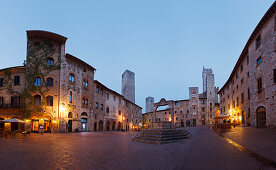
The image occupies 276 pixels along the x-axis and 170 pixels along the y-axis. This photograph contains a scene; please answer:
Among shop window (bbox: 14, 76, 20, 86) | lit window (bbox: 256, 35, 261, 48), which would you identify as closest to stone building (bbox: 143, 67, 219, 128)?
lit window (bbox: 256, 35, 261, 48)

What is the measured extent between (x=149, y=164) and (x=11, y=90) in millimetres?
26022

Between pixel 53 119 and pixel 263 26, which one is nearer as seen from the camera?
pixel 263 26

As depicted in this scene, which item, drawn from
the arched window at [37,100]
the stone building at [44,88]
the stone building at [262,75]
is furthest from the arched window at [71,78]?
the stone building at [262,75]

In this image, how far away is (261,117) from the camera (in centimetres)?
1717

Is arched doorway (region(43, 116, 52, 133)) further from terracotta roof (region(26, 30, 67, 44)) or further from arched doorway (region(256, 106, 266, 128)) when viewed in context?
arched doorway (region(256, 106, 266, 128))

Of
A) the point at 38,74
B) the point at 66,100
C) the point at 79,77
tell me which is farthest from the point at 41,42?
the point at 66,100

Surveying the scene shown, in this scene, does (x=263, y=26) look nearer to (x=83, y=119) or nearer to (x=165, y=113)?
(x=83, y=119)

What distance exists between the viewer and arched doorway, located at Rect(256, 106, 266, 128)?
16672 mm

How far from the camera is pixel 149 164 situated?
19.0 ft

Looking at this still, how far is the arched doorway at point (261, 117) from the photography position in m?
16.7

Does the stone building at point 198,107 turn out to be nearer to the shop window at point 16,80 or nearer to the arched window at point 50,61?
the arched window at point 50,61

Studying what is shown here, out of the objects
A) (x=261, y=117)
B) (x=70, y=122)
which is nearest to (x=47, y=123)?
(x=70, y=122)

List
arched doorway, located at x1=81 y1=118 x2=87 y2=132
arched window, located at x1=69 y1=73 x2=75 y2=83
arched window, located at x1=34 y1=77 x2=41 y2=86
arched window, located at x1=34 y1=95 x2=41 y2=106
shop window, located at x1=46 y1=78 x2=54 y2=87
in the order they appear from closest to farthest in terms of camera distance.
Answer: arched window, located at x1=34 y1=95 x2=41 y2=106 < arched window, located at x1=34 y1=77 x2=41 y2=86 < shop window, located at x1=46 y1=78 x2=54 y2=87 < arched window, located at x1=69 y1=73 x2=75 y2=83 < arched doorway, located at x1=81 y1=118 x2=87 y2=132

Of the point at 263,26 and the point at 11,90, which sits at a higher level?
the point at 263,26
